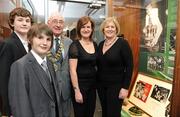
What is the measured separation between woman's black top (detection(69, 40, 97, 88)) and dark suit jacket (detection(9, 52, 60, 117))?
2.22 ft

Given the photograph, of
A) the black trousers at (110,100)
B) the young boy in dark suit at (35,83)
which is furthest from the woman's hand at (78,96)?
the young boy in dark suit at (35,83)

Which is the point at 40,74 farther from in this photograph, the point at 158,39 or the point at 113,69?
the point at 158,39

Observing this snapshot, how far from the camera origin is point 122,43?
2.45 m

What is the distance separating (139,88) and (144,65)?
343 millimetres

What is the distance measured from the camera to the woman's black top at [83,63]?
2371 millimetres

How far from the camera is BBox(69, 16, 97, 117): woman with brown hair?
2369 mm

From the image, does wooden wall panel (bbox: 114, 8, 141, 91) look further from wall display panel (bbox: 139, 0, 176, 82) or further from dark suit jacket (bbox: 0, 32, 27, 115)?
dark suit jacket (bbox: 0, 32, 27, 115)

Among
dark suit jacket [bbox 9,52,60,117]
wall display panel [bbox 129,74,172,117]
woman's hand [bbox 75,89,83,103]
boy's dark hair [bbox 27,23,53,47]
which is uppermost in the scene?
boy's dark hair [bbox 27,23,53,47]

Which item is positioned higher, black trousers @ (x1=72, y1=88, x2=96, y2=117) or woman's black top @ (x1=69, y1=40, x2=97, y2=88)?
woman's black top @ (x1=69, y1=40, x2=97, y2=88)

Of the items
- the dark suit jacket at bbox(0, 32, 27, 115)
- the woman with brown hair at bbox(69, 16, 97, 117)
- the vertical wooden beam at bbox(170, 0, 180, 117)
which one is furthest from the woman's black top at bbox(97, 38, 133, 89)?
the dark suit jacket at bbox(0, 32, 27, 115)

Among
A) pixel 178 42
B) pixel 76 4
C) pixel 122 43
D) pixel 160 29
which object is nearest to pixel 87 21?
pixel 122 43

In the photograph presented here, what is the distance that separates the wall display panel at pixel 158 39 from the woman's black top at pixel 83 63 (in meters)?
1.00

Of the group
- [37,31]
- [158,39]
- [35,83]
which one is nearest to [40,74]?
[35,83]

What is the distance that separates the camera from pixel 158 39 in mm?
3096
